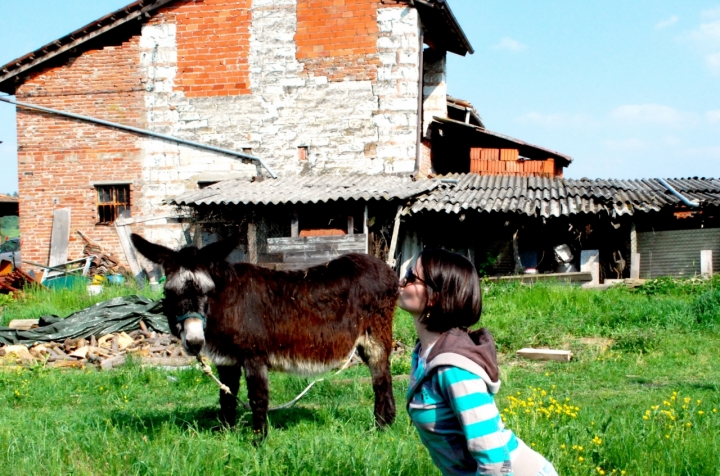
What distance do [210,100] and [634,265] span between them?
11.8 meters

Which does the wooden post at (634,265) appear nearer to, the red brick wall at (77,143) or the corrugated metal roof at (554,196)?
the corrugated metal roof at (554,196)

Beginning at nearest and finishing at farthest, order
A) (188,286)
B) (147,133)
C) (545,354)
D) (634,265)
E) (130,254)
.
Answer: (188,286) → (545,354) → (634,265) → (130,254) → (147,133)

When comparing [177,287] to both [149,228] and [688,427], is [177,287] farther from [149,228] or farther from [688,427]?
[149,228]

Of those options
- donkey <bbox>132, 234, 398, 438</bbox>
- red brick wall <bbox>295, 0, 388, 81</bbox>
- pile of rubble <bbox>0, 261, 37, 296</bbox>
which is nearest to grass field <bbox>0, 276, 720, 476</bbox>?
donkey <bbox>132, 234, 398, 438</bbox>

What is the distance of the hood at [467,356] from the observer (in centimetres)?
256

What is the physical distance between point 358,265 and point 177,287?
1930 millimetres

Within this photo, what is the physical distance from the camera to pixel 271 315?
19.6 feet

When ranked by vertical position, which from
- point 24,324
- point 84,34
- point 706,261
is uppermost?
point 84,34

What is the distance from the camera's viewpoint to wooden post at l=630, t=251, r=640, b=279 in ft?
54.0

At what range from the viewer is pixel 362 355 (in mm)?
6648

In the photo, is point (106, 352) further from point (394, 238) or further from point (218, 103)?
point (218, 103)

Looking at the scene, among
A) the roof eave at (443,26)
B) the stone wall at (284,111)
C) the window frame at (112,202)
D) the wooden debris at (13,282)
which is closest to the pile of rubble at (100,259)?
the window frame at (112,202)

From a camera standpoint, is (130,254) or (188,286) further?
(130,254)

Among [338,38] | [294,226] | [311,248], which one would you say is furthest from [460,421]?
[338,38]
